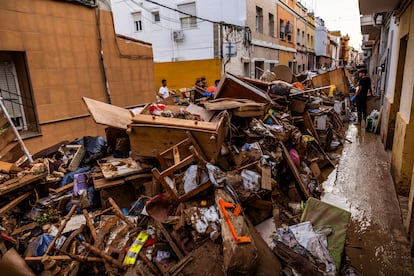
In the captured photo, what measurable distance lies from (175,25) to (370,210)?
43.2 ft

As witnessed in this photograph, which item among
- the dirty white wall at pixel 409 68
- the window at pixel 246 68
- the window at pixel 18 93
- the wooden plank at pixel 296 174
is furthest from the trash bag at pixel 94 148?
the window at pixel 246 68

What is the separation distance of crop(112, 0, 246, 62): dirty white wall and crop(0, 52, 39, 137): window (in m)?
9.19

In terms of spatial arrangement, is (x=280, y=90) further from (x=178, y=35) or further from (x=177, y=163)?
(x=178, y=35)

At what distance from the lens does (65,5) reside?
21.0 ft

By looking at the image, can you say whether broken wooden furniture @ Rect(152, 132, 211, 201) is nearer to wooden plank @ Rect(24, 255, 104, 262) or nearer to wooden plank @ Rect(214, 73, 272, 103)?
wooden plank @ Rect(24, 255, 104, 262)

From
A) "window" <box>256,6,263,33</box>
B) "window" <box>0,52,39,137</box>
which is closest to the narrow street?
"window" <box>0,52,39,137</box>

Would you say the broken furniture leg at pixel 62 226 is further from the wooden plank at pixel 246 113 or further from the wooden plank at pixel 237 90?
the wooden plank at pixel 237 90

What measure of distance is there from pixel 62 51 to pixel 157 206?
16.4 ft

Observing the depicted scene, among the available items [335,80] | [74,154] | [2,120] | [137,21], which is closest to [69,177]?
[74,154]

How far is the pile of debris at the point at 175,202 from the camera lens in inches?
115

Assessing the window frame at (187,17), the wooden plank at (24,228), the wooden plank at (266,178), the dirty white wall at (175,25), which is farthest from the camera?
the window frame at (187,17)

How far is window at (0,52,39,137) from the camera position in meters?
5.59

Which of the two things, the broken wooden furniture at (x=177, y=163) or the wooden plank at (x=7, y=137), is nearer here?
the broken wooden furniture at (x=177, y=163)

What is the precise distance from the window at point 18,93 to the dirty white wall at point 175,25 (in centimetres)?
919
